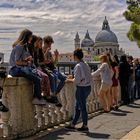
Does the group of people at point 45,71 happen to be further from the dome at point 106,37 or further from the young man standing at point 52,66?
the dome at point 106,37

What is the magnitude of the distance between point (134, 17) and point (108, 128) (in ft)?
66.4

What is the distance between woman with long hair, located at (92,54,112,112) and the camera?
14.9 metres

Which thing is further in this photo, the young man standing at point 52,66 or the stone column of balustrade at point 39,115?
the young man standing at point 52,66

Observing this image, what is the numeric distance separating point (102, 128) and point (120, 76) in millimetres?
6924

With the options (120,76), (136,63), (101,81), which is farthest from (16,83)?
(136,63)

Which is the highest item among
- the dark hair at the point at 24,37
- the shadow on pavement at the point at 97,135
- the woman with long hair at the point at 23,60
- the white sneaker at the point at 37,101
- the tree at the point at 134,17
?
the tree at the point at 134,17

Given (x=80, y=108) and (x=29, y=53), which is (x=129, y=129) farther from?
(x=29, y=53)

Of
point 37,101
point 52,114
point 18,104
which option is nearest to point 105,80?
point 52,114

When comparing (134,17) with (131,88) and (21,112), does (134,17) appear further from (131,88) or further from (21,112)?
(21,112)

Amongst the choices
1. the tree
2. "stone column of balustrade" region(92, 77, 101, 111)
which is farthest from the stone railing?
the tree

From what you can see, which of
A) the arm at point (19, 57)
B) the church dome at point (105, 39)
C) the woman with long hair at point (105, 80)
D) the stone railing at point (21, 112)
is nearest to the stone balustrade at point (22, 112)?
the stone railing at point (21, 112)

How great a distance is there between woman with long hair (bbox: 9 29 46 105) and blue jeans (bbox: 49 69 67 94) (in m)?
0.98

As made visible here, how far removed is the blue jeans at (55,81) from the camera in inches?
422

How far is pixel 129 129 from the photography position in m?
11.3
